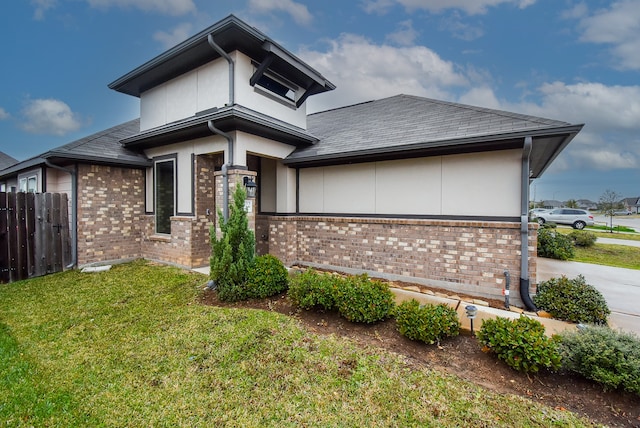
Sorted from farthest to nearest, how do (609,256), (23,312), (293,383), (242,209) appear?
(609,256) < (242,209) < (23,312) < (293,383)

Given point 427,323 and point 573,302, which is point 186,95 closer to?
point 427,323

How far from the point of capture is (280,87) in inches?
309

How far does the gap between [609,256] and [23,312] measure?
17361 millimetres

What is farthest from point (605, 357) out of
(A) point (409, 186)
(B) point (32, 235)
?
(B) point (32, 235)

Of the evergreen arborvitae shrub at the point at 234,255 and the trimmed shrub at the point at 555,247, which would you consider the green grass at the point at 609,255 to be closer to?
the trimmed shrub at the point at 555,247

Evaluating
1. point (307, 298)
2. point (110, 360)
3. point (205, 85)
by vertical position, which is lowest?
point (110, 360)

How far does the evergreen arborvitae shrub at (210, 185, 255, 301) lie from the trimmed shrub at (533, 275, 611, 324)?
5253mm

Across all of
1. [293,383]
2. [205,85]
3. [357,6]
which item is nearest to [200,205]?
[205,85]

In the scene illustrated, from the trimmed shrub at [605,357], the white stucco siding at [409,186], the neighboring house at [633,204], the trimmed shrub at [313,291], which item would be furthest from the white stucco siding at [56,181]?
the neighboring house at [633,204]

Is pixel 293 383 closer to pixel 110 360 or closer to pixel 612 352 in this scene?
pixel 110 360

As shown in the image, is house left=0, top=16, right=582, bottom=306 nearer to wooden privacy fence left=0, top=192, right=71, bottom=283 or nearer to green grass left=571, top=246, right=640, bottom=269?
wooden privacy fence left=0, top=192, right=71, bottom=283

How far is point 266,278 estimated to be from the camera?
16.5 ft

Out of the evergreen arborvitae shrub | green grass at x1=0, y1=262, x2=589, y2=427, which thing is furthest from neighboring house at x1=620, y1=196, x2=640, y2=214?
the evergreen arborvitae shrub

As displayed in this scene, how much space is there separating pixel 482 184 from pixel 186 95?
779 cm
